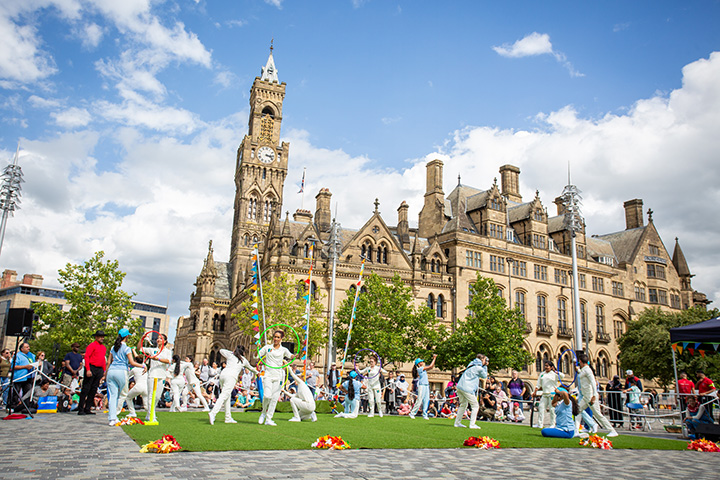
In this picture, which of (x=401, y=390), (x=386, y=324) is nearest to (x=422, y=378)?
(x=401, y=390)

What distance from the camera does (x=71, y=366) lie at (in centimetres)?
1755

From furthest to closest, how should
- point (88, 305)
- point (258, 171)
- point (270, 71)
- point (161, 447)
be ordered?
1. point (270, 71)
2. point (258, 171)
3. point (88, 305)
4. point (161, 447)

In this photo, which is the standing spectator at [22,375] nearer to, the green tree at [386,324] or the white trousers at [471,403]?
the white trousers at [471,403]

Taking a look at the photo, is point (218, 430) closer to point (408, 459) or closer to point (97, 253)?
point (408, 459)

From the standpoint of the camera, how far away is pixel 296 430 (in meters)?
12.2

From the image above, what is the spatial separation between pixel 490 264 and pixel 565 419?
38062mm

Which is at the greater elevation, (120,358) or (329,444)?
(120,358)

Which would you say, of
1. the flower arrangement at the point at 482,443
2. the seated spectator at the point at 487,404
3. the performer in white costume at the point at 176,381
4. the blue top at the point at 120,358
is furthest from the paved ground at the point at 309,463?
the seated spectator at the point at 487,404

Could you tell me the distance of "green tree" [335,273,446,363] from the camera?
123 ft

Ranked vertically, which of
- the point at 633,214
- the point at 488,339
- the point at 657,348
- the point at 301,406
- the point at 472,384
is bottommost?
the point at 301,406

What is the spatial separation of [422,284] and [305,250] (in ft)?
33.8

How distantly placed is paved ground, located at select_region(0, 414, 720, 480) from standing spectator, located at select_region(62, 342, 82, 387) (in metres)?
6.97

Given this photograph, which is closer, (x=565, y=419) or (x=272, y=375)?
(x=272, y=375)

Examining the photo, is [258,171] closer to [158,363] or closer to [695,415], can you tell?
[158,363]
